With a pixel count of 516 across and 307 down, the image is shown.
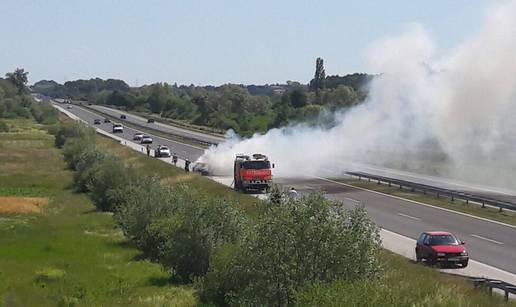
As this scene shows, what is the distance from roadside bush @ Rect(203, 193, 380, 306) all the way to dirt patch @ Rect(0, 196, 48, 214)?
39750mm

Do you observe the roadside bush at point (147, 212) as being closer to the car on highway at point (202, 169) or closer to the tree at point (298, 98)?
the car on highway at point (202, 169)

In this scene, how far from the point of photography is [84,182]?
2798 inches

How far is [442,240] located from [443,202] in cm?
2186

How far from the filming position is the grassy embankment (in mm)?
16148

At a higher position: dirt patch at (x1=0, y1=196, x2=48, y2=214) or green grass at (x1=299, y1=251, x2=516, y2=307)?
green grass at (x1=299, y1=251, x2=516, y2=307)

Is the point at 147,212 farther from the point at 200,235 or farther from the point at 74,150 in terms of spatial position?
the point at 74,150

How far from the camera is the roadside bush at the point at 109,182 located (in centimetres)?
5716

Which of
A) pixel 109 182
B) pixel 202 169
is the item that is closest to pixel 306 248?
pixel 109 182

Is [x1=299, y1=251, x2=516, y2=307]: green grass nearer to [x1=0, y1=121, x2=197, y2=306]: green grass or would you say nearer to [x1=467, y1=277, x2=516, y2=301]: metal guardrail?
[x1=467, y1=277, x2=516, y2=301]: metal guardrail

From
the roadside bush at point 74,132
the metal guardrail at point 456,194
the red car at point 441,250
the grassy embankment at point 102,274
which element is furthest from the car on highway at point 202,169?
the red car at point 441,250

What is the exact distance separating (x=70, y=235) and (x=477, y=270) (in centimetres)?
2402

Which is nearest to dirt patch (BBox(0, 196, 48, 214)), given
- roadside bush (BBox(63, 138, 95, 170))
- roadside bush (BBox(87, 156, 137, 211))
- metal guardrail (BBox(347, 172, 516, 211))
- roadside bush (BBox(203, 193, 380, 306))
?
roadside bush (BBox(87, 156, 137, 211))

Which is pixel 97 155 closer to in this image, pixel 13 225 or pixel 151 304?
pixel 13 225

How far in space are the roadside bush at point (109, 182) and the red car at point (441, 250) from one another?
2845cm
